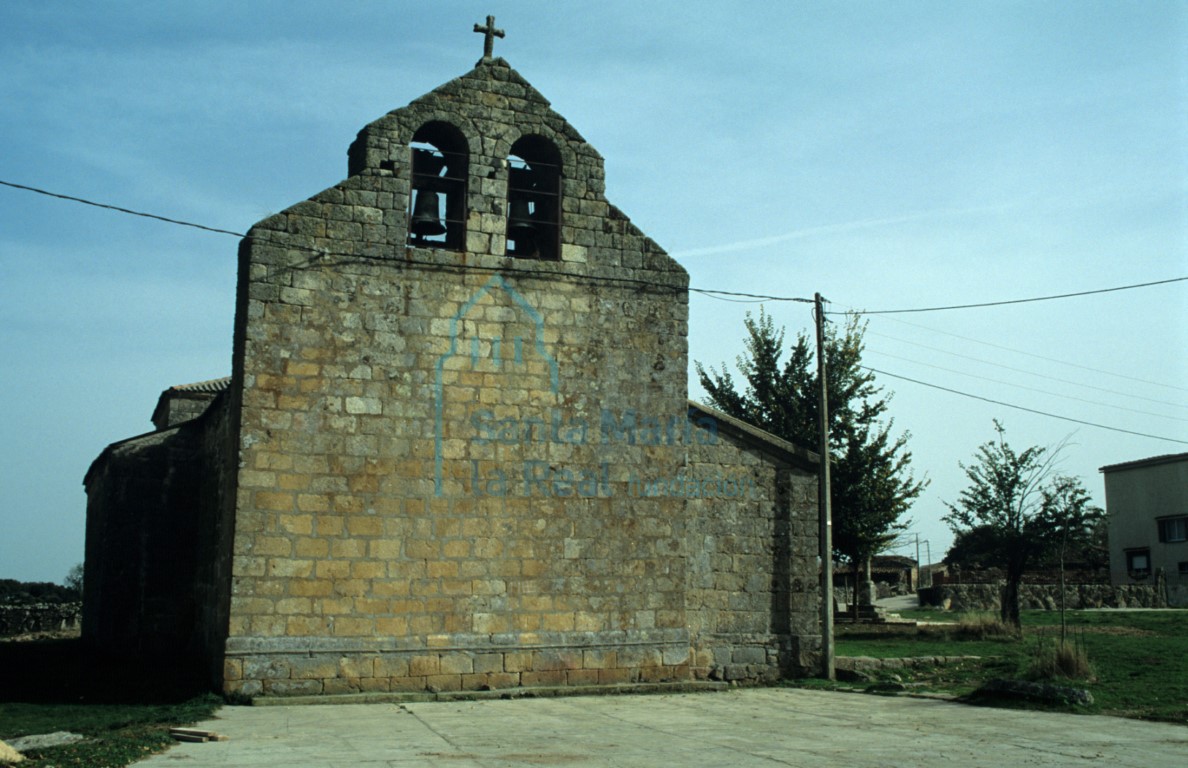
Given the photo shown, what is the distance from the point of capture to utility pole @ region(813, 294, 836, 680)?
15.2m

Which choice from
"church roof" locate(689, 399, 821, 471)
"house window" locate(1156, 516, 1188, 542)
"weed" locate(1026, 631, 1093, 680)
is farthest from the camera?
"house window" locate(1156, 516, 1188, 542)

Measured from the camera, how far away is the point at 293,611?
12141 millimetres

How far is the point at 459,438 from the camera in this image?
518 inches

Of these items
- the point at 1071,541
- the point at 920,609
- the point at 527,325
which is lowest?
the point at 920,609

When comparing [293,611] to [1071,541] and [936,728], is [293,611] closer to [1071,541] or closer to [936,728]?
[936,728]

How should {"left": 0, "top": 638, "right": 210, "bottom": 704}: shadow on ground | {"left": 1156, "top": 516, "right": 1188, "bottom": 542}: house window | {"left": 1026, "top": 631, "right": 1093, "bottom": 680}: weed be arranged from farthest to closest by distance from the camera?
{"left": 1156, "top": 516, "right": 1188, "bottom": 542}: house window
{"left": 1026, "top": 631, "right": 1093, "bottom": 680}: weed
{"left": 0, "top": 638, "right": 210, "bottom": 704}: shadow on ground

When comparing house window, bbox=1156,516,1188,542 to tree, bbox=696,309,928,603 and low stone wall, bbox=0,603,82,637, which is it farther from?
low stone wall, bbox=0,603,82,637

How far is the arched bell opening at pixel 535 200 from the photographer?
46.8 feet

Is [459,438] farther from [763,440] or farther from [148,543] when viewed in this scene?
[148,543]

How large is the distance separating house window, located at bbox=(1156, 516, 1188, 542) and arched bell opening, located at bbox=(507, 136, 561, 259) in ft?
124

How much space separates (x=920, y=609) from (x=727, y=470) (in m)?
24.5

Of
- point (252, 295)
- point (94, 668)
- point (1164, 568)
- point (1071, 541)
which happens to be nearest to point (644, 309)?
point (252, 295)

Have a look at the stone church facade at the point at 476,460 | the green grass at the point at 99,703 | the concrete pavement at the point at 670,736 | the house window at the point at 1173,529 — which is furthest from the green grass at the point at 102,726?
the house window at the point at 1173,529

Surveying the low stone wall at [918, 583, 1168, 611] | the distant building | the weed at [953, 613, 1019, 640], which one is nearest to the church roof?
the weed at [953, 613, 1019, 640]
